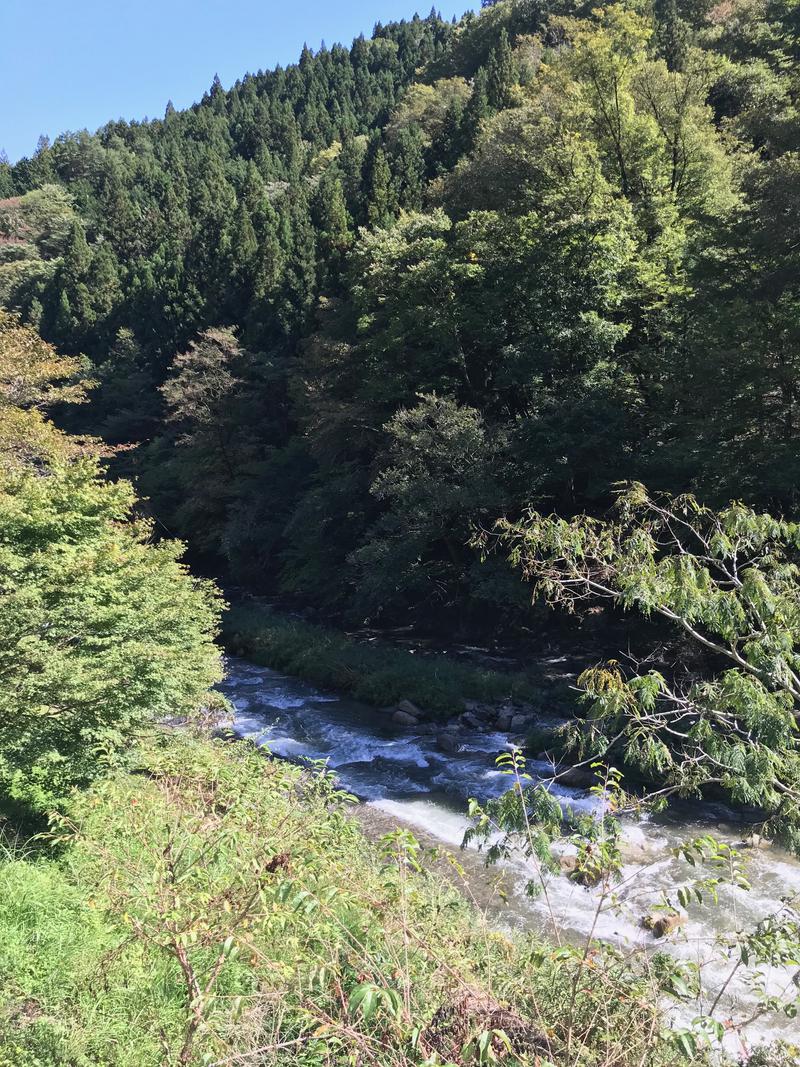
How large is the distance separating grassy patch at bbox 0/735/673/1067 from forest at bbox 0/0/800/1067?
0.03m

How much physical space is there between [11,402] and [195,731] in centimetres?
1038

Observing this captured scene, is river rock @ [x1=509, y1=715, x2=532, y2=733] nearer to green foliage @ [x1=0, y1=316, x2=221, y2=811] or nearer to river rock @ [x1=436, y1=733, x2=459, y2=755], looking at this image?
river rock @ [x1=436, y1=733, x2=459, y2=755]

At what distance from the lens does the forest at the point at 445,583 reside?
361 cm

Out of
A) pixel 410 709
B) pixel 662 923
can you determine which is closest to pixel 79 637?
pixel 662 923

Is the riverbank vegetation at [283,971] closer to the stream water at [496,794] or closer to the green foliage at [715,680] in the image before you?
the stream water at [496,794]

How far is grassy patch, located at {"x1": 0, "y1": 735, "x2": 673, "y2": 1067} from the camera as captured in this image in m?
3.11

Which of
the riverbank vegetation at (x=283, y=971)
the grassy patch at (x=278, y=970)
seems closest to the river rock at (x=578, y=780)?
the riverbank vegetation at (x=283, y=971)

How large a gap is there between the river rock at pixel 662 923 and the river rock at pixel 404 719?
7.39m

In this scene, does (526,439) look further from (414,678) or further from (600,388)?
(414,678)

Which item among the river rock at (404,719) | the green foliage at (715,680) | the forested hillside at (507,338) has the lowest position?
the river rock at (404,719)

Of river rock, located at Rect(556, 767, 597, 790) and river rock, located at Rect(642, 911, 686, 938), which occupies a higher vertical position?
river rock, located at Rect(642, 911, 686, 938)

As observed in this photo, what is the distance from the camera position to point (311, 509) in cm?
2158

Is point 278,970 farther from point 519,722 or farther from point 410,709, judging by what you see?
point 410,709

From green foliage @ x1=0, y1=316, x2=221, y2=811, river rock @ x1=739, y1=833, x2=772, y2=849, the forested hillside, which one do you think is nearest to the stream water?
river rock @ x1=739, y1=833, x2=772, y2=849
